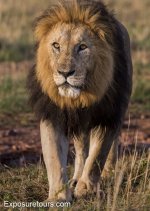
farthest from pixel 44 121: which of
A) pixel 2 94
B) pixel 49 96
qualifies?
pixel 2 94

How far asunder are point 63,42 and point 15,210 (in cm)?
113

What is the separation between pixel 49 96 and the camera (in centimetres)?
504

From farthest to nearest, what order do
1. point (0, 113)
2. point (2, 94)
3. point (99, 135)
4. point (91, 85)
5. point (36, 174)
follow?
point (2, 94)
point (0, 113)
point (36, 174)
point (99, 135)
point (91, 85)

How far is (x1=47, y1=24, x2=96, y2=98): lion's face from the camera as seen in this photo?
474 cm

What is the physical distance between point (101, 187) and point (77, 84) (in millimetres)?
963

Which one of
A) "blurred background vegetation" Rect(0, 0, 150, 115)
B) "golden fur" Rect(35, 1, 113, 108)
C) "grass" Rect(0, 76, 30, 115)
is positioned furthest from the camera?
"blurred background vegetation" Rect(0, 0, 150, 115)

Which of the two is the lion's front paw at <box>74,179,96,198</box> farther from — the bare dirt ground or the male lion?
the bare dirt ground

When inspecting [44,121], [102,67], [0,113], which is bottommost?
[0,113]

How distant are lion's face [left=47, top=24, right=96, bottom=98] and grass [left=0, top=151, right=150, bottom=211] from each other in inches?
24.3

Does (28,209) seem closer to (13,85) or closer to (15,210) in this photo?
(15,210)

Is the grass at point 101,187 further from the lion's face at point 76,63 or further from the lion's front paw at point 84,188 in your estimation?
the lion's face at point 76,63

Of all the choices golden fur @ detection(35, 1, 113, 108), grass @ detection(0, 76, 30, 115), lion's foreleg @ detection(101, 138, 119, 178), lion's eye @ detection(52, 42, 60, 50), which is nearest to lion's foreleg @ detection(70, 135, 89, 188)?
lion's foreleg @ detection(101, 138, 119, 178)

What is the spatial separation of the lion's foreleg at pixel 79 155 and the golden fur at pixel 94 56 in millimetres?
668

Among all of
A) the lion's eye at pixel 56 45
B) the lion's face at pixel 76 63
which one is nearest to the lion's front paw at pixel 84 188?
the lion's face at pixel 76 63
